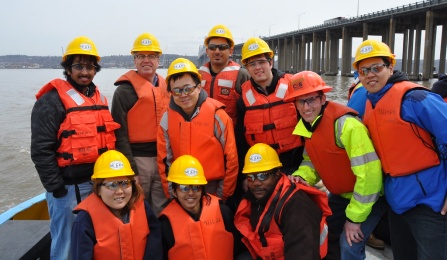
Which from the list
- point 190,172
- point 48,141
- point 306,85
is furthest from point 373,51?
point 48,141

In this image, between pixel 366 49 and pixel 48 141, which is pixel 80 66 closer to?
pixel 48 141

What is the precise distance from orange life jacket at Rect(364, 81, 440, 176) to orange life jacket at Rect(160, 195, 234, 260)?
56.2 inches

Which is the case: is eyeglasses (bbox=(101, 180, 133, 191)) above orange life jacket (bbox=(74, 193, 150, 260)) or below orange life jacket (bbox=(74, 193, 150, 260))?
above

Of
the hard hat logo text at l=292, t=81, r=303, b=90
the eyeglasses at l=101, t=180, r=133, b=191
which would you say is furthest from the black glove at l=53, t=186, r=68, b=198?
the hard hat logo text at l=292, t=81, r=303, b=90

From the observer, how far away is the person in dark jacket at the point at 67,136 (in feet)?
10.2

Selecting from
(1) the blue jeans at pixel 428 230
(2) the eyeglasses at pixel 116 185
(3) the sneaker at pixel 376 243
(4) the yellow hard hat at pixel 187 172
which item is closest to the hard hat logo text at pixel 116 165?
(2) the eyeglasses at pixel 116 185

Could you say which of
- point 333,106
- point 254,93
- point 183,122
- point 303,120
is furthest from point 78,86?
point 333,106

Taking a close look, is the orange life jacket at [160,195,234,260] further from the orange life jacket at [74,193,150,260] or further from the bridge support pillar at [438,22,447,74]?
the bridge support pillar at [438,22,447,74]

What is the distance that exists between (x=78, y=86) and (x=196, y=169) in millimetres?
1391

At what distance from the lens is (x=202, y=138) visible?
3.37 meters

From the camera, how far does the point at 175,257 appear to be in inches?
118

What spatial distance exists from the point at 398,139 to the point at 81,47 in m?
2.79

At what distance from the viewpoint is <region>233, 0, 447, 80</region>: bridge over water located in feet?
108

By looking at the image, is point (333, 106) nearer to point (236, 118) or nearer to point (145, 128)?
point (236, 118)
